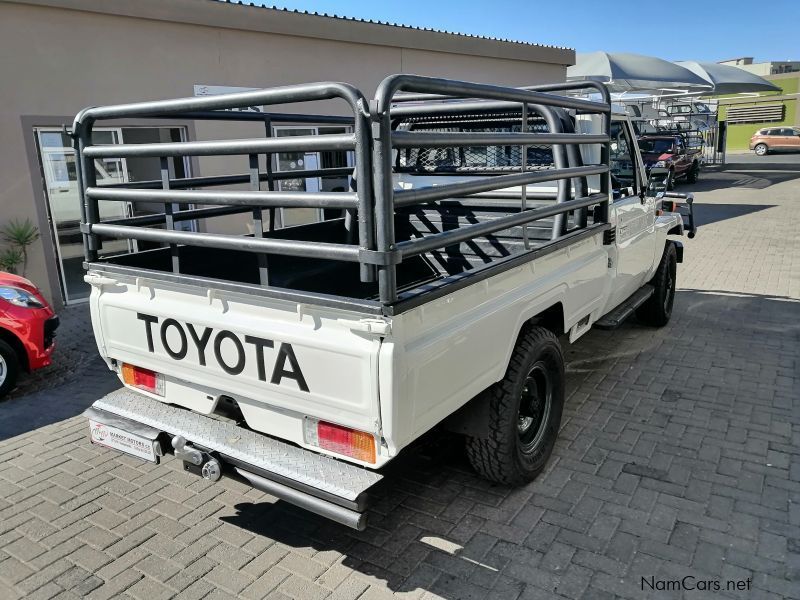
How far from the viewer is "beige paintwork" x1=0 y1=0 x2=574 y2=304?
7555 mm

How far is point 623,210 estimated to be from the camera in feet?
16.2

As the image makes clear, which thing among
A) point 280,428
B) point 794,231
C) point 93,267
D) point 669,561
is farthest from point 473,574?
point 794,231

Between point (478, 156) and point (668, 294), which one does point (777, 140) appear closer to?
point (668, 294)

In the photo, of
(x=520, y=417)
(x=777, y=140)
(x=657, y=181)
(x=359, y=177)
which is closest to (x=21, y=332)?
(x=520, y=417)

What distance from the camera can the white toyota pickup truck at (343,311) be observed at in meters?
2.39

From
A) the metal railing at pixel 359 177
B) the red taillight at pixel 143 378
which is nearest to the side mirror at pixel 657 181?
the metal railing at pixel 359 177

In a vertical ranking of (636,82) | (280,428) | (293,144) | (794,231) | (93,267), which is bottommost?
(794,231)

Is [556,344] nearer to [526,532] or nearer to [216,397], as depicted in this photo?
[526,532]

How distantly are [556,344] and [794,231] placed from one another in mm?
11752

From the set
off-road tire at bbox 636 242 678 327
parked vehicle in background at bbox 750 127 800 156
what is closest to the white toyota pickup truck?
off-road tire at bbox 636 242 678 327

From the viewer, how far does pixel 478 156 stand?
4.85 metres

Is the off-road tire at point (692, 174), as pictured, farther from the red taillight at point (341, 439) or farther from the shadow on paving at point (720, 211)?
the red taillight at point (341, 439)

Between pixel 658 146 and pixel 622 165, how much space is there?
1735 centimetres

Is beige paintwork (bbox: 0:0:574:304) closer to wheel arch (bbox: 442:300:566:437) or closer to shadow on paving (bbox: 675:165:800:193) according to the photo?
wheel arch (bbox: 442:300:566:437)
